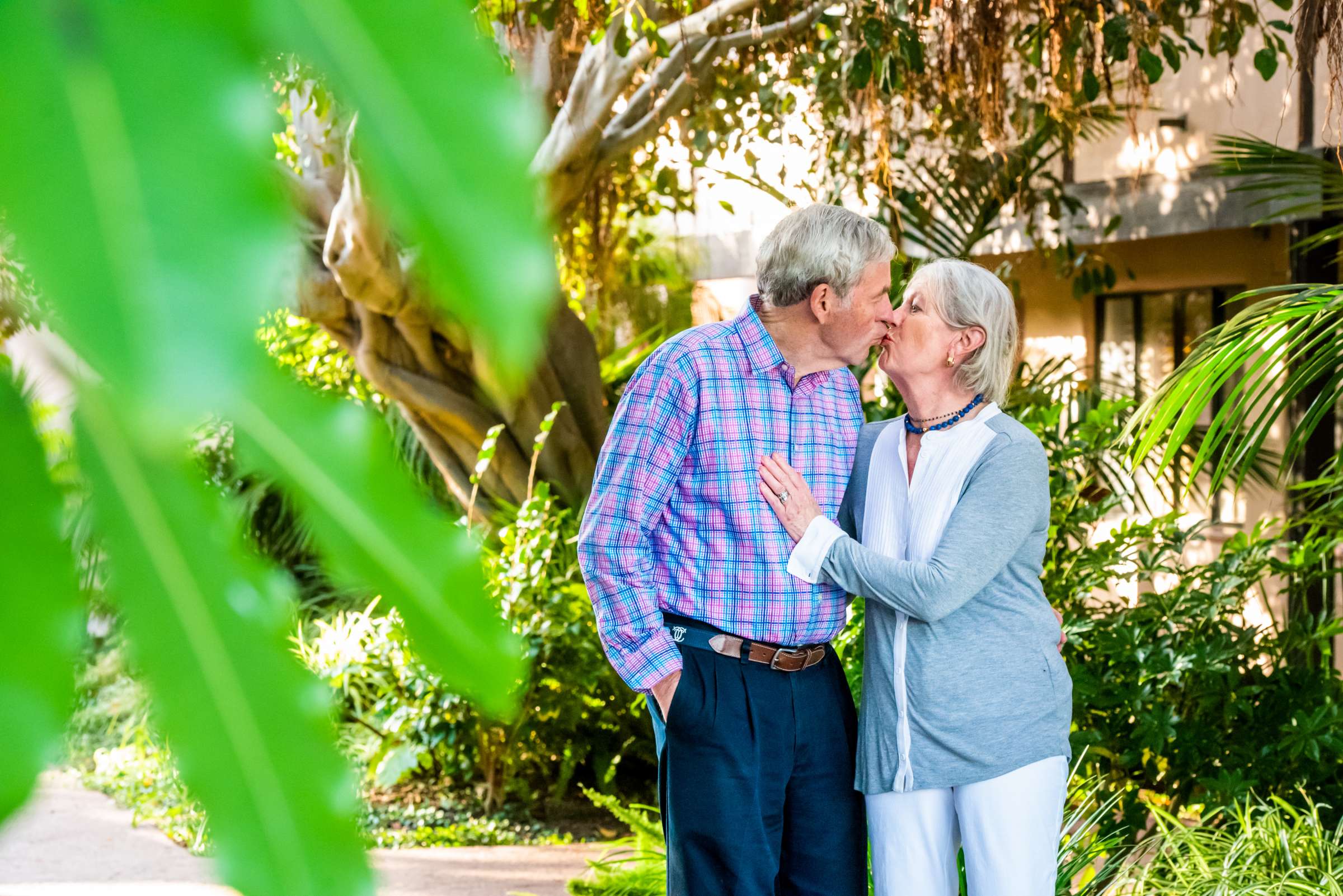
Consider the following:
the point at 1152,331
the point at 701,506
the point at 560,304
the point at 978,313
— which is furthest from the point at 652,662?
the point at 1152,331

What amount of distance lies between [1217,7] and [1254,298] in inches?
158

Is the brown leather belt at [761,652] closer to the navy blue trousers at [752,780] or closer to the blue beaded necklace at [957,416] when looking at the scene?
the navy blue trousers at [752,780]

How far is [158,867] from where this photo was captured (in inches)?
202

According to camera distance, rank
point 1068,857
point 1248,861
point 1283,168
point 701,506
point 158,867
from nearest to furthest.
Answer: point 701,506
point 1248,861
point 1068,857
point 1283,168
point 158,867

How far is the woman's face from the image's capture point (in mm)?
2656

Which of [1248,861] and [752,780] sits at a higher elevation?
[752,780]

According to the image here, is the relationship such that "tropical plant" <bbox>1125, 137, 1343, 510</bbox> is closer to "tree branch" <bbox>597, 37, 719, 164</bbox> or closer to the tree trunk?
"tree branch" <bbox>597, 37, 719, 164</bbox>

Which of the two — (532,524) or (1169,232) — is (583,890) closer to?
(532,524)

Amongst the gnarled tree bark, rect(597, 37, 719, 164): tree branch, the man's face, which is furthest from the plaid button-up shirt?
rect(597, 37, 719, 164): tree branch

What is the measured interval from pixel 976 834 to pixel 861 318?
41.0 inches

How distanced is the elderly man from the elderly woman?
0.08 meters

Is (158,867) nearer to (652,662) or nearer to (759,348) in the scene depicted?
(652,662)

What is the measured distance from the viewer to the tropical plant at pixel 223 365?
16 centimetres

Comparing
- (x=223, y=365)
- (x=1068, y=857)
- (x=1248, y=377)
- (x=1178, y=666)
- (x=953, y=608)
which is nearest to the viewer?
(x=223, y=365)
